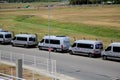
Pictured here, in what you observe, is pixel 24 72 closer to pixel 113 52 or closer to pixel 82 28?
pixel 113 52

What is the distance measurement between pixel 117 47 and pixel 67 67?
19.2 ft

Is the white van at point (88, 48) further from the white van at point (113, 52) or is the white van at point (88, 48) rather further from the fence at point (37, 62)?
the fence at point (37, 62)

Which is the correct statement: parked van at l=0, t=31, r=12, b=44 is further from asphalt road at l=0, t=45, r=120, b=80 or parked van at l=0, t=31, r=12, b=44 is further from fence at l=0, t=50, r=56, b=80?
asphalt road at l=0, t=45, r=120, b=80

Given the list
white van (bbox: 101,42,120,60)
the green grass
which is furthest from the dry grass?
the green grass

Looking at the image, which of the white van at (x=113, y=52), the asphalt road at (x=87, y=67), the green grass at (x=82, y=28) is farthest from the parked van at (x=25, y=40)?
the green grass at (x=82, y=28)

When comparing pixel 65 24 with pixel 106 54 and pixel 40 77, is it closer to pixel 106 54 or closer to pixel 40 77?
pixel 106 54

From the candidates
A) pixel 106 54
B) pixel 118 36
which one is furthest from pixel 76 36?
pixel 106 54

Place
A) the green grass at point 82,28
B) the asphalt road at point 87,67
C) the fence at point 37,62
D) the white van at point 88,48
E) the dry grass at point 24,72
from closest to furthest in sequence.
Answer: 1. the dry grass at point 24,72
2. the asphalt road at point 87,67
3. the fence at point 37,62
4. the white van at point 88,48
5. the green grass at point 82,28

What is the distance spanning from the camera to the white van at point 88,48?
3544 cm

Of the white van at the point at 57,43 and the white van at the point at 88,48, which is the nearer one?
the white van at the point at 88,48

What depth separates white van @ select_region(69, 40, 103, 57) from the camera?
35.4 m

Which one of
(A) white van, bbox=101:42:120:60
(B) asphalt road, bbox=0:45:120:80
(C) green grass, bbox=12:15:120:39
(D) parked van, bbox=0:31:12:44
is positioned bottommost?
(C) green grass, bbox=12:15:120:39

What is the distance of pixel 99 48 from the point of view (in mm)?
36219

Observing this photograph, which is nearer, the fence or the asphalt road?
the asphalt road
